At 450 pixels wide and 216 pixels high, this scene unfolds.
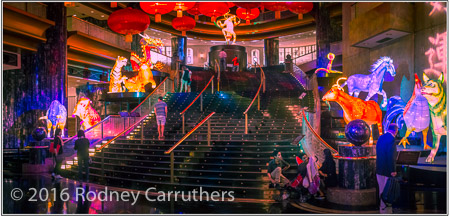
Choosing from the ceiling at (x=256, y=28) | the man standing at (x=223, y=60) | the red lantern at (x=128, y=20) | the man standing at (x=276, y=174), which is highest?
the ceiling at (x=256, y=28)

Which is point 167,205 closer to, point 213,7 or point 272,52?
point 213,7

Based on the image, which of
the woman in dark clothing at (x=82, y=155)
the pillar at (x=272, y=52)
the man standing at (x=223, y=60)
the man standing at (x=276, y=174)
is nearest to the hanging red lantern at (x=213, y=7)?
the man standing at (x=276, y=174)

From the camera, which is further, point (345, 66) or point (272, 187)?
point (345, 66)

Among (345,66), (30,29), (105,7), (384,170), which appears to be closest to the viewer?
(384,170)

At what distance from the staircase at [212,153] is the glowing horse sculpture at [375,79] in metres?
2.44

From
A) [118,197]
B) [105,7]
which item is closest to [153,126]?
[118,197]

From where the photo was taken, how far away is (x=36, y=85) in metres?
19.2

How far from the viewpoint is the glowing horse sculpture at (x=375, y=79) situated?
14.8 m

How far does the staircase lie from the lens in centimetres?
949

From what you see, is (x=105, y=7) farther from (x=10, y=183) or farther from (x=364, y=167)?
(x=364, y=167)

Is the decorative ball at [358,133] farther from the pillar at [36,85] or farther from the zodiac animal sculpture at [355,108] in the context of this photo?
the pillar at [36,85]

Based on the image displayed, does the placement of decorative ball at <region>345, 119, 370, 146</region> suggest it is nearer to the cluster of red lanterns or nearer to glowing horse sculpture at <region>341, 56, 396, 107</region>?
the cluster of red lanterns

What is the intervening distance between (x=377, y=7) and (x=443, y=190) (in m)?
9.25

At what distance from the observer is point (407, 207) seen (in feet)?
22.7
